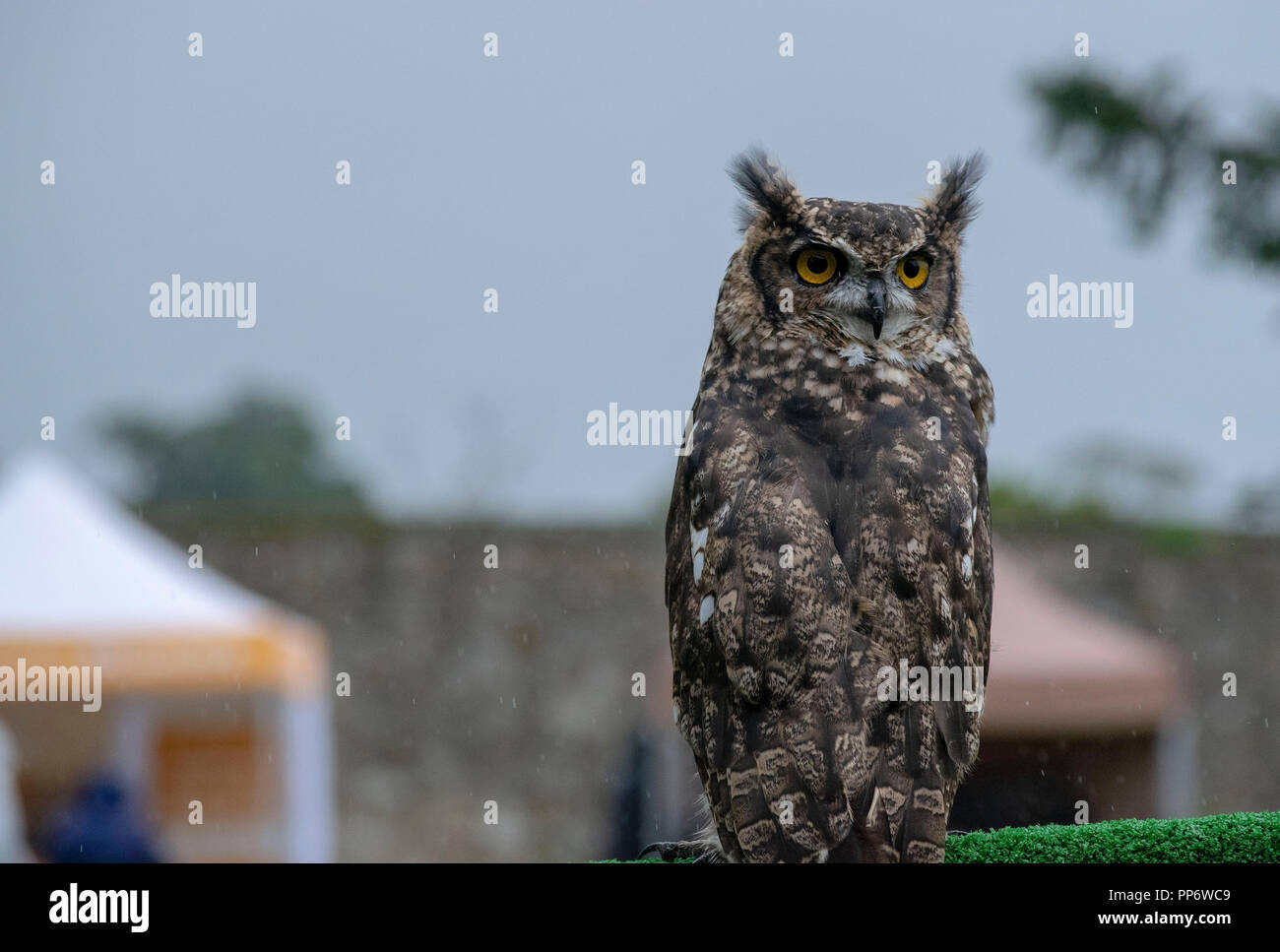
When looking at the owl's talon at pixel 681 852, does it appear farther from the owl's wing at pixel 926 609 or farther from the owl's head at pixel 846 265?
the owl's head at pixel 846 265

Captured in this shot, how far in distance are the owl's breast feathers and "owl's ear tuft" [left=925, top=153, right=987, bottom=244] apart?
34 cm

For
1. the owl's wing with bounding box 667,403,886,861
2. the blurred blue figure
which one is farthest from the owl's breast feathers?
the blurred blue figure

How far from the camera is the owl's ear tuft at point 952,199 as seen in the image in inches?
115

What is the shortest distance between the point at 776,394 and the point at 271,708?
7911mm

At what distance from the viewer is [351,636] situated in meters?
11.9

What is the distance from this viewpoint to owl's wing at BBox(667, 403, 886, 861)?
2373 millimetres

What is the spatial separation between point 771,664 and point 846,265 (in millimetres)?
962

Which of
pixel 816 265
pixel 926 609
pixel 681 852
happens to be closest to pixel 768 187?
pixel 816 265

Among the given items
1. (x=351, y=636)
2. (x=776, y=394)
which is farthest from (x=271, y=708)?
(x=776, y=394)

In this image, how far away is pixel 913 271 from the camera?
2914 mm

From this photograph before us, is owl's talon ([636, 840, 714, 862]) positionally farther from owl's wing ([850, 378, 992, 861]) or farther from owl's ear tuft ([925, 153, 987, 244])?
owl's ear tuft ([925, 153, 987, 244])

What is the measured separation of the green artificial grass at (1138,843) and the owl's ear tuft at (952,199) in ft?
4.64

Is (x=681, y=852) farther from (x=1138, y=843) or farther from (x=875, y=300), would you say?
(x=875, y=300)
